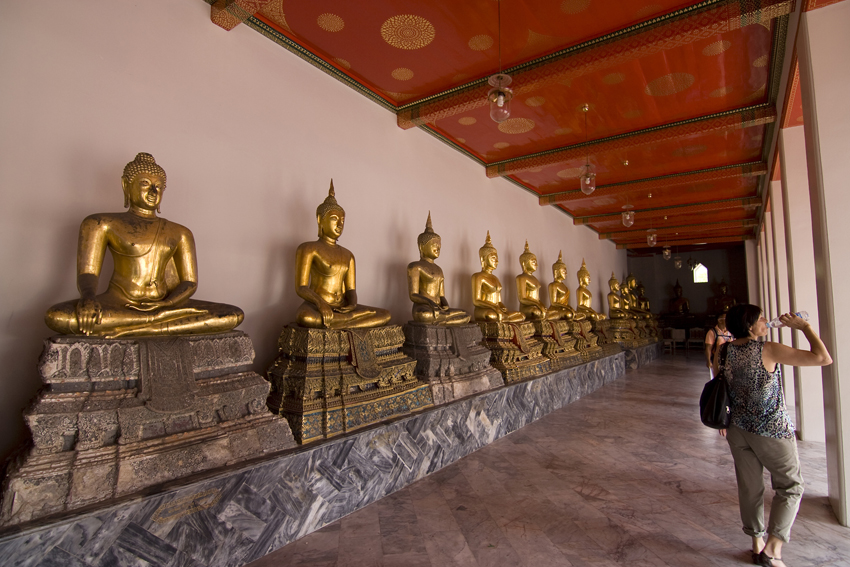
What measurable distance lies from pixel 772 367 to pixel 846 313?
87 cm

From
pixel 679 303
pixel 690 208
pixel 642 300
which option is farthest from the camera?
pixel 679 303

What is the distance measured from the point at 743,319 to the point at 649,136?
400 centimetres

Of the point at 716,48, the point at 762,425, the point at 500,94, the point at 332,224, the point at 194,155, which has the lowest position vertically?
the point at 762,425

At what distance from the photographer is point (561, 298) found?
753cm

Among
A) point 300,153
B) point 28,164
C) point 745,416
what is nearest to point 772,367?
point 745,416

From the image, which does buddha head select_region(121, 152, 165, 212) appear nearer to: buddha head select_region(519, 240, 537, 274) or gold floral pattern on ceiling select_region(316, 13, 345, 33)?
gold floral pattern on ceiling select_region(316, 13, 345, 33)

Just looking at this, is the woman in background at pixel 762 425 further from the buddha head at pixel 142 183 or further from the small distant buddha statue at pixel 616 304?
the small distant buddha statue at pixel 616 304

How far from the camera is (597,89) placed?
4.45m

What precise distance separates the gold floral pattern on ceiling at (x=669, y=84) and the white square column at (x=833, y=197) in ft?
5.08

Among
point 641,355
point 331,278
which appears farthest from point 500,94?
point 641,355

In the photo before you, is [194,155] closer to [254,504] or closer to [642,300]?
[254,504]

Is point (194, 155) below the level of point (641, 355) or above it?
above

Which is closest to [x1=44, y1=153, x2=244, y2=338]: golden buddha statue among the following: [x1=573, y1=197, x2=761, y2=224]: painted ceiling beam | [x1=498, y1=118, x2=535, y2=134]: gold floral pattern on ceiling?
[x1=498, y1=118, x2=535, y2=134]: gold floral pattern on ceiling

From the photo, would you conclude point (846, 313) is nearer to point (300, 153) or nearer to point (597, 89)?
point (597, 89)
